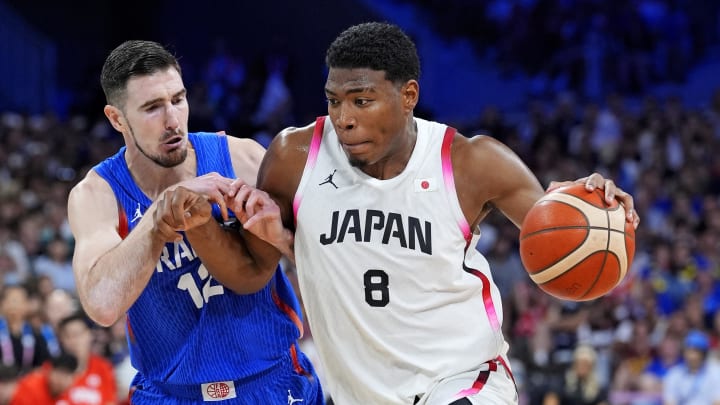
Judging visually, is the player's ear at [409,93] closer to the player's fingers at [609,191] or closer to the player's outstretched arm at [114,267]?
the player's fingers at [609,191]

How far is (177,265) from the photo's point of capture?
4305mm

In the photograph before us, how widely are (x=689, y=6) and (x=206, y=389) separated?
14456 millimetres

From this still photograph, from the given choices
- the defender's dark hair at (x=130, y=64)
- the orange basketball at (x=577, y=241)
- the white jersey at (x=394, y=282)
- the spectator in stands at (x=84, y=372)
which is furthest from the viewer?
the spectator in stands at (x=84, y=372)

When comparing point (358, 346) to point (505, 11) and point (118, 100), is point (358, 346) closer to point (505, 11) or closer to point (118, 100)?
point (118, 100)

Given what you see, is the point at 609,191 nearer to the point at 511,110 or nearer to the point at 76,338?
the point at 76,338

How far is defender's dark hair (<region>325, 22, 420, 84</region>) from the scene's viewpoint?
393 cm

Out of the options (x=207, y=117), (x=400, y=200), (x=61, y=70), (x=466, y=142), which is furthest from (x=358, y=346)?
(x=61, y=70)

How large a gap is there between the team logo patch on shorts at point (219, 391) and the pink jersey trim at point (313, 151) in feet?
2.56

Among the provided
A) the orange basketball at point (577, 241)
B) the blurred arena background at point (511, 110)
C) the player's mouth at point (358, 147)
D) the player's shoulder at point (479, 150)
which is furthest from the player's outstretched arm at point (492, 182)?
the blurred arena background at point (511, 110)

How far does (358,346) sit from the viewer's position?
401 cm

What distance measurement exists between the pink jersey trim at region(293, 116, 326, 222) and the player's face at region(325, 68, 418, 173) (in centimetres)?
18

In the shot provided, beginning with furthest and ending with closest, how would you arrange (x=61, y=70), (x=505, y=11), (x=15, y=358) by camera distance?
(x=61, y=70) → (x=505, y=11) → (x=15, y=358)

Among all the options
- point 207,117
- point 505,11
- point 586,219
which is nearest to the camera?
point 586,219

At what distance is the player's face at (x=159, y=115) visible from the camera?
426 cm
